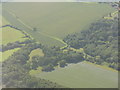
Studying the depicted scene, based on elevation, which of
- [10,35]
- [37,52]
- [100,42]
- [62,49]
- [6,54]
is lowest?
[6,54]

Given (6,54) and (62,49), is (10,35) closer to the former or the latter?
(6,54)

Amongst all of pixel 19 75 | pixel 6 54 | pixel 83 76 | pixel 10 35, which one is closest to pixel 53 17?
pixel 10 35

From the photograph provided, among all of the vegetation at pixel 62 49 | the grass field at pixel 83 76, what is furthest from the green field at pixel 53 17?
the grass field at pixel 83 76

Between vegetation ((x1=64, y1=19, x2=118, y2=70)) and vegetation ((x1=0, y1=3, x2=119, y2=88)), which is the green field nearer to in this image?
vegetation ((x1=0, y1=3, x2=119, y2=88))

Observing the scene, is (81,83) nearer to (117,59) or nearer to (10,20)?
(117,59)

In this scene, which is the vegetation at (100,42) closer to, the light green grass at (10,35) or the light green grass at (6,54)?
the light green grass at (10,35)

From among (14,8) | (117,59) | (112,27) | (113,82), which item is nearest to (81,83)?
(113,82)
